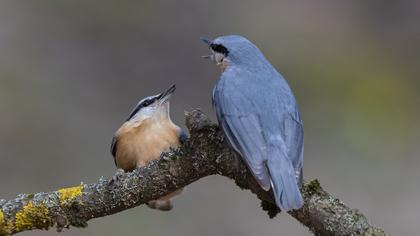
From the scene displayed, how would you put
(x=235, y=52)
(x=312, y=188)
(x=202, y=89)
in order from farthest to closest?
(x=202, y=89) < (x=235, y=52) < (x=312, y=188)

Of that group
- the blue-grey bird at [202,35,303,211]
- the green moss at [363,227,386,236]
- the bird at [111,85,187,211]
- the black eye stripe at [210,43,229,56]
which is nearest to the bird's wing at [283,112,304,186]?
the blue-grey bird at [202,35,303,211]

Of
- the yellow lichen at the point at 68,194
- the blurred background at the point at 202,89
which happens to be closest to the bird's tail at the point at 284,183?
the yellow lichen at the point at 68,194

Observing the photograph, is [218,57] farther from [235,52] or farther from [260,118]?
[260,118]

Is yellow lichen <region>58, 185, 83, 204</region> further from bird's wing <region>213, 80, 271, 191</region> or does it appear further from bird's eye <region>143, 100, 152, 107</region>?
bird's eye <region>143, 100, 152, 107</region>

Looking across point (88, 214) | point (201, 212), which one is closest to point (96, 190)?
point (88, 214)

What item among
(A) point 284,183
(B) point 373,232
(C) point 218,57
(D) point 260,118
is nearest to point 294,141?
(D) point 260,118

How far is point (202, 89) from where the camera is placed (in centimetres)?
902

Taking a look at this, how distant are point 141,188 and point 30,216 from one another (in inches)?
20.2

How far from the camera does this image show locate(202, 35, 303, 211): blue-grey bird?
3637 millimetres

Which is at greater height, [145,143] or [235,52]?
[235,52]

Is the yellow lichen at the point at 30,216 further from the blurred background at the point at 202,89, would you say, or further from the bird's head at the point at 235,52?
the blurred background at the point at 202,89

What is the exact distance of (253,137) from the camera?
3.92 m

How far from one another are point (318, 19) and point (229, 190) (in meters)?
3.66

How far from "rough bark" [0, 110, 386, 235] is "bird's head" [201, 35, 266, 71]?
72 cm
